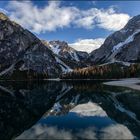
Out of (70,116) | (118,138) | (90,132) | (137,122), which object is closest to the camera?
(118,138)

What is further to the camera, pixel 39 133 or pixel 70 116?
pixel 70 116

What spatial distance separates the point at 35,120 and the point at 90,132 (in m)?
15.4

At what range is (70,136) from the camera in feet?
122

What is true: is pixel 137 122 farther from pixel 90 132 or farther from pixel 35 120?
pixel 35 120

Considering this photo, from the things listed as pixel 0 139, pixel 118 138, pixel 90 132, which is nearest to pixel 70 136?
pixel 90 132

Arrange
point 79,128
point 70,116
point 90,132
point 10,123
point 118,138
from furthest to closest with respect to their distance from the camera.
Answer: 1. point 70,116
2. point 10,123
3. point 79,128
4. point 90,132
5. point 118,138

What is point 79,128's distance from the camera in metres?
43.3

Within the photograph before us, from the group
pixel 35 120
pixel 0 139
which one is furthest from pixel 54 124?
pixel 0 139

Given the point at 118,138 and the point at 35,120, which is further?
the point at 35,120

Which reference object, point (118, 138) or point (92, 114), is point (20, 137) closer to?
point (118, 138)

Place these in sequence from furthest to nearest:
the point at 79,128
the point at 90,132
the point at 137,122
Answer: the point at 137,122, the point at 79,128, the point at 90,132

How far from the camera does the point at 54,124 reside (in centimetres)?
4788

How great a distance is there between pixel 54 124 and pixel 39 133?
26.9ft

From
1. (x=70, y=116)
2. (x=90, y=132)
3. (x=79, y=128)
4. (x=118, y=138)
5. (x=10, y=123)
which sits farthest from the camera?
(x=70, y=116)
